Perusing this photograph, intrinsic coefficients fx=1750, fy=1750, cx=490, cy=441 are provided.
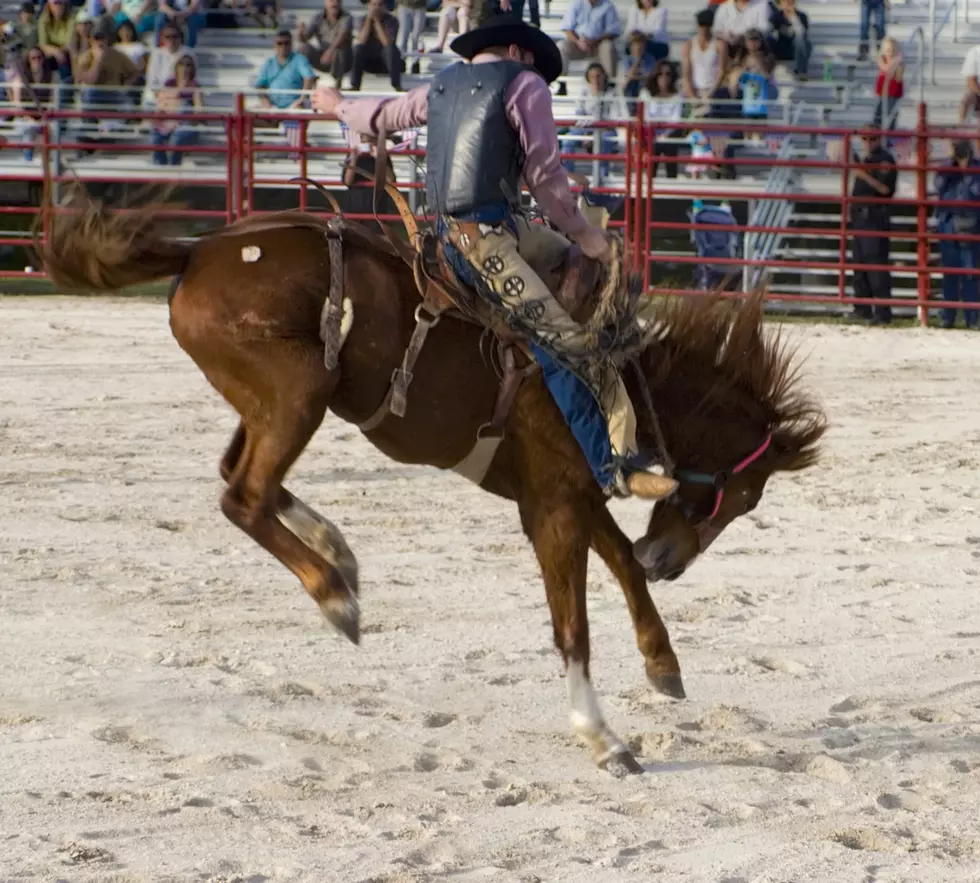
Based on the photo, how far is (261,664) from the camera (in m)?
5.45

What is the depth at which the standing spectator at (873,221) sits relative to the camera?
47.3 ft

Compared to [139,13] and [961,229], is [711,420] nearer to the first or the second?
[961,229]

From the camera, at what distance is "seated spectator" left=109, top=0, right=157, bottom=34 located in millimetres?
18578

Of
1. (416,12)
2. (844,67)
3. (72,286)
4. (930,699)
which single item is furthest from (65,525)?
(844,67)

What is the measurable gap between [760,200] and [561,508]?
36.6ft

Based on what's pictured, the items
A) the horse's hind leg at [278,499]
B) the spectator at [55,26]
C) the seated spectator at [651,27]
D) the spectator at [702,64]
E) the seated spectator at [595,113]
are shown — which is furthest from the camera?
the spectator at [55,26]

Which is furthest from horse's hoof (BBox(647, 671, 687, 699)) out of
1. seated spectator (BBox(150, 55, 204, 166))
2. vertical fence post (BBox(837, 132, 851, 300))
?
seated spectator (BBox(150, 55, 204, 166))

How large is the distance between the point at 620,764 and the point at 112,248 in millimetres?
1920

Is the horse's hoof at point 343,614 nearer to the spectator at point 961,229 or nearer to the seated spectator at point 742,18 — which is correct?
the spectator at point 961,229

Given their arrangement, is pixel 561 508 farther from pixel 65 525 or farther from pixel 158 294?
pixel 158 294

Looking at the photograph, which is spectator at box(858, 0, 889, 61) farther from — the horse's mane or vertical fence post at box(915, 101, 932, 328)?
the horse's mane

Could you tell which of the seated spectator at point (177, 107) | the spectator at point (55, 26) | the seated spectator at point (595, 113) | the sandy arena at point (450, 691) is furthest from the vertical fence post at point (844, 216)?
the spectator at point (55, 26)

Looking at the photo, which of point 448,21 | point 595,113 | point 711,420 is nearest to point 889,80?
point 595,113

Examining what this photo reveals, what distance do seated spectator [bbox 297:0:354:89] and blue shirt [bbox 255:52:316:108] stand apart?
23 cm
